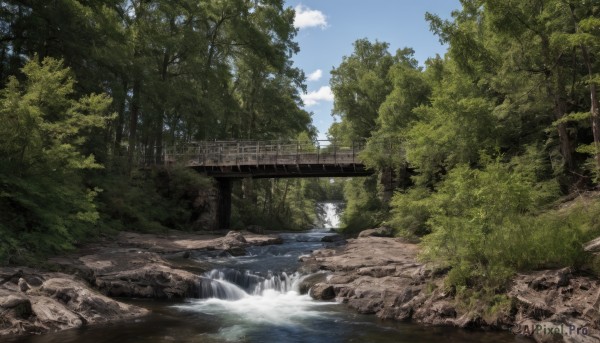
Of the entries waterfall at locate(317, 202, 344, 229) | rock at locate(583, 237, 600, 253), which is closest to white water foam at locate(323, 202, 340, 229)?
waterfall at locate(317, 202, 344, 229)

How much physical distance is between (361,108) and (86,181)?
89.0 feet

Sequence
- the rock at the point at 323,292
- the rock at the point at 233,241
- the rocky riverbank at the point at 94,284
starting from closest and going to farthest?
1. the rocky riverbank at the point at 94,284
2. the rock at the point at 323,292
3. the rock at the point at 233,241

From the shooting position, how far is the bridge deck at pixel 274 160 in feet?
100

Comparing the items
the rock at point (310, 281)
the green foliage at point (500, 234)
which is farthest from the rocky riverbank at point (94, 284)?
the green foliage at point (500, 234)

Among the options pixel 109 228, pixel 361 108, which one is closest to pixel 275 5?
pixel 361 108

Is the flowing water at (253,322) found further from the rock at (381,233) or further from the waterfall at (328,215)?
the waterfall at (328,215)

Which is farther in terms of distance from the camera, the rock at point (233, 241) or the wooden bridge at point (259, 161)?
the wooden bridge at point (259, 161)

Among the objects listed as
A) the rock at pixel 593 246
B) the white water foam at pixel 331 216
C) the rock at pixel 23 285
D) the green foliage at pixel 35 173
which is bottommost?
the white water foam at pixel 331 216

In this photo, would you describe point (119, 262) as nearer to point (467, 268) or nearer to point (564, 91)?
point (467, 268)

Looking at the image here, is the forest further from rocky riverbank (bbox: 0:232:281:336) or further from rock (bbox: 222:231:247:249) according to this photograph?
rock (bbox: 222:231:247:249)

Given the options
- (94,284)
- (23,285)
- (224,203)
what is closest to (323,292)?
(94,284)

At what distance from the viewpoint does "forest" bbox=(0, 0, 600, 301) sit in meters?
11.7

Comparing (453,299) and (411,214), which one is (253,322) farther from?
(411,214)

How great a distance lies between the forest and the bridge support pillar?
9.19 feet
